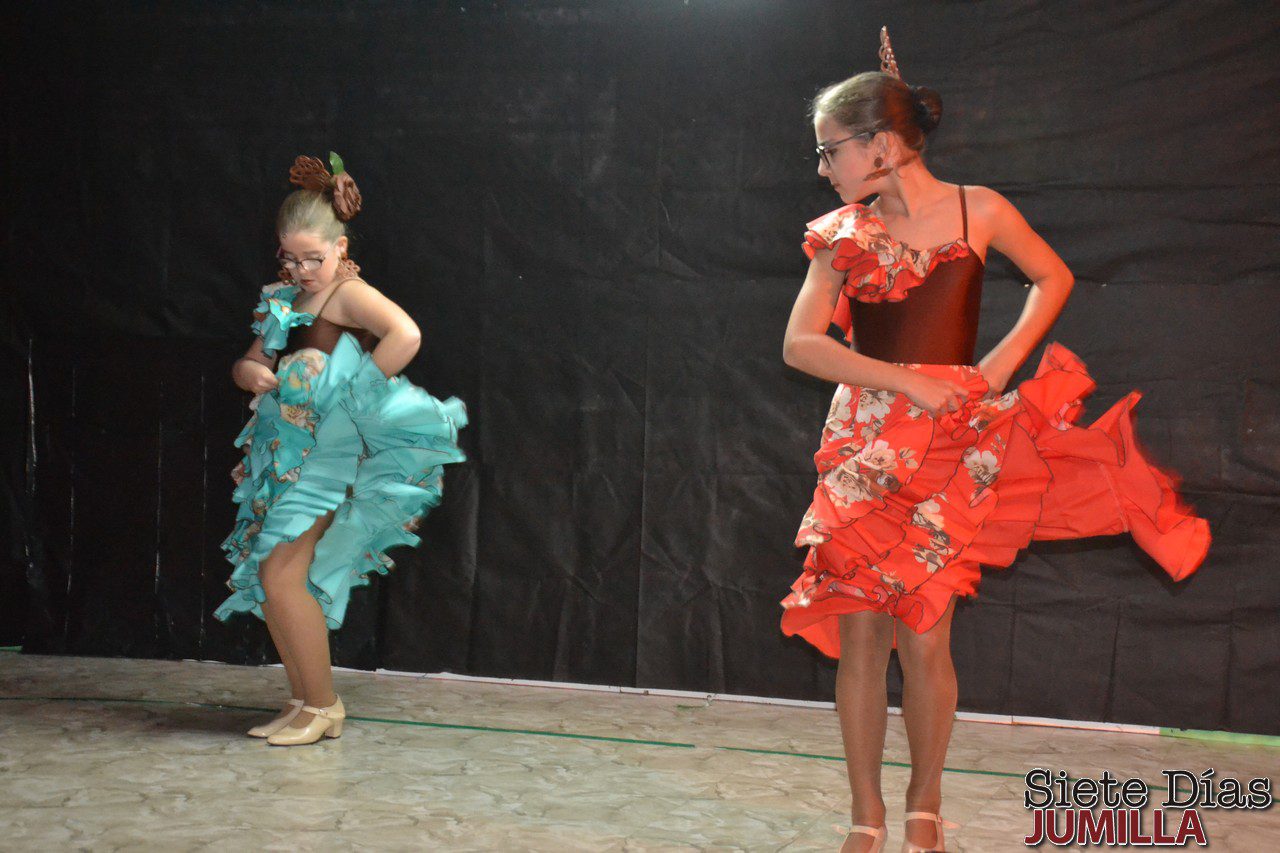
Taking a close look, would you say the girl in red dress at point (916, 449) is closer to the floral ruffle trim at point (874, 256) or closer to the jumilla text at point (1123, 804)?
the floral ruffle trim at point (874, 256)

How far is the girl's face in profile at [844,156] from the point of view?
2410 millimetres

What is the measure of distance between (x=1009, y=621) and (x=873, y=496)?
163cm

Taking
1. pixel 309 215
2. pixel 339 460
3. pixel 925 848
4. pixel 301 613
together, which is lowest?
pixel 925 848

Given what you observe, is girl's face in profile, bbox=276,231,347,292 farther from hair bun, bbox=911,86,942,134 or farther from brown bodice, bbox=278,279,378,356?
hair bun, bbox=911,86,942,134

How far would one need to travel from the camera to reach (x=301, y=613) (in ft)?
10.9

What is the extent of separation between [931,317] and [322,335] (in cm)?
171

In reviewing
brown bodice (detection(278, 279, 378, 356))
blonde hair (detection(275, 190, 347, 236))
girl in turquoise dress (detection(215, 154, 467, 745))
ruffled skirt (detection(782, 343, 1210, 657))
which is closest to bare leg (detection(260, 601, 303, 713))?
girl in turquoise dress (detection(215, 154, 467, 745))

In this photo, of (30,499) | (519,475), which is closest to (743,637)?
(519,475)

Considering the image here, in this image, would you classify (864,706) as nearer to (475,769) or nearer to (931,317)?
(931,317)

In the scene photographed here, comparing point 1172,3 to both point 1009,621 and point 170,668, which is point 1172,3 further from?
point 170,668

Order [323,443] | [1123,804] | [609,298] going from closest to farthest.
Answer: [1123,804] < [323,443] < [609,298]

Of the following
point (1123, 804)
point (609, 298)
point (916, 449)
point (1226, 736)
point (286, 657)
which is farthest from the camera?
point (609, 298)

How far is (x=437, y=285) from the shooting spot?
13.6 feet

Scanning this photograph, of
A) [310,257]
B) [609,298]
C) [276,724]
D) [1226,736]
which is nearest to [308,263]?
[310,257]
